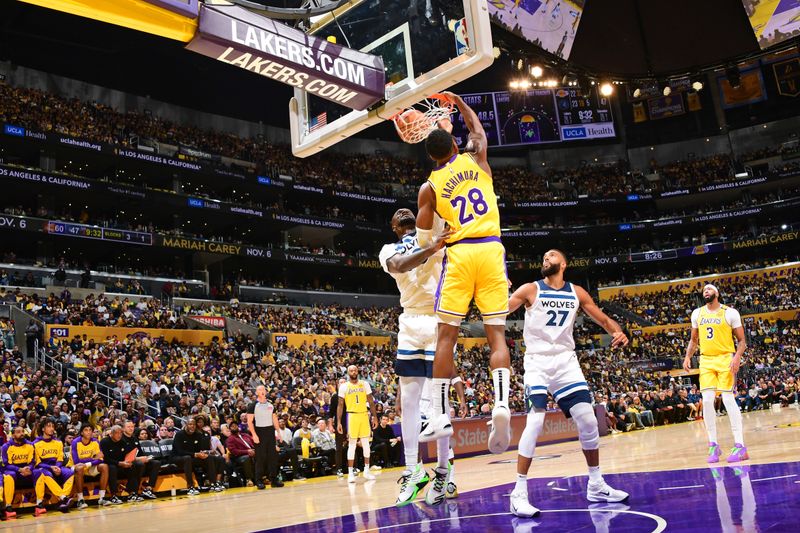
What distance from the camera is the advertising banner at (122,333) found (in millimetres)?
21953

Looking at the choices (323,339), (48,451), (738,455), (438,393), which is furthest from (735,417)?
(323,339)

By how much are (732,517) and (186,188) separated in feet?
123

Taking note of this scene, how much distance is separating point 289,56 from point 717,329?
20.5ft

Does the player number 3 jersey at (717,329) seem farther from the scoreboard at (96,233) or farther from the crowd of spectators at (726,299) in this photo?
the crowd of spectators at (726,299)

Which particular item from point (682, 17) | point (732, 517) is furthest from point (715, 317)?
point (682, 17)

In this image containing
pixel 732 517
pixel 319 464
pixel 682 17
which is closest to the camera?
pixel 732 517

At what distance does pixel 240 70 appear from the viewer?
3709 centimetres

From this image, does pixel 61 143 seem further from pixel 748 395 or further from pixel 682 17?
pixel 748 395

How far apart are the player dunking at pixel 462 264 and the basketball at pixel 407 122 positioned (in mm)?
2052

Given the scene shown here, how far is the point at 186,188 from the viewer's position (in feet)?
127

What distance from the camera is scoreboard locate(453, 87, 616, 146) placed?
44031 millimetres

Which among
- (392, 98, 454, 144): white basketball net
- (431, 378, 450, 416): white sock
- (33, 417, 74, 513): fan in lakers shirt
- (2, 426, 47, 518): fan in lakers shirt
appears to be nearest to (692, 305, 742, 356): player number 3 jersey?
(392, 98, 454, 144): white basketball net

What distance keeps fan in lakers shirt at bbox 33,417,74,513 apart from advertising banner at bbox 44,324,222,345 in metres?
11.2

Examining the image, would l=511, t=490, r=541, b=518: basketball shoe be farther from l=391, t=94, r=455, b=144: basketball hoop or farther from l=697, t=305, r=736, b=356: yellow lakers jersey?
l=697, t=305, r=736, b=356: yellow lakers jersey
